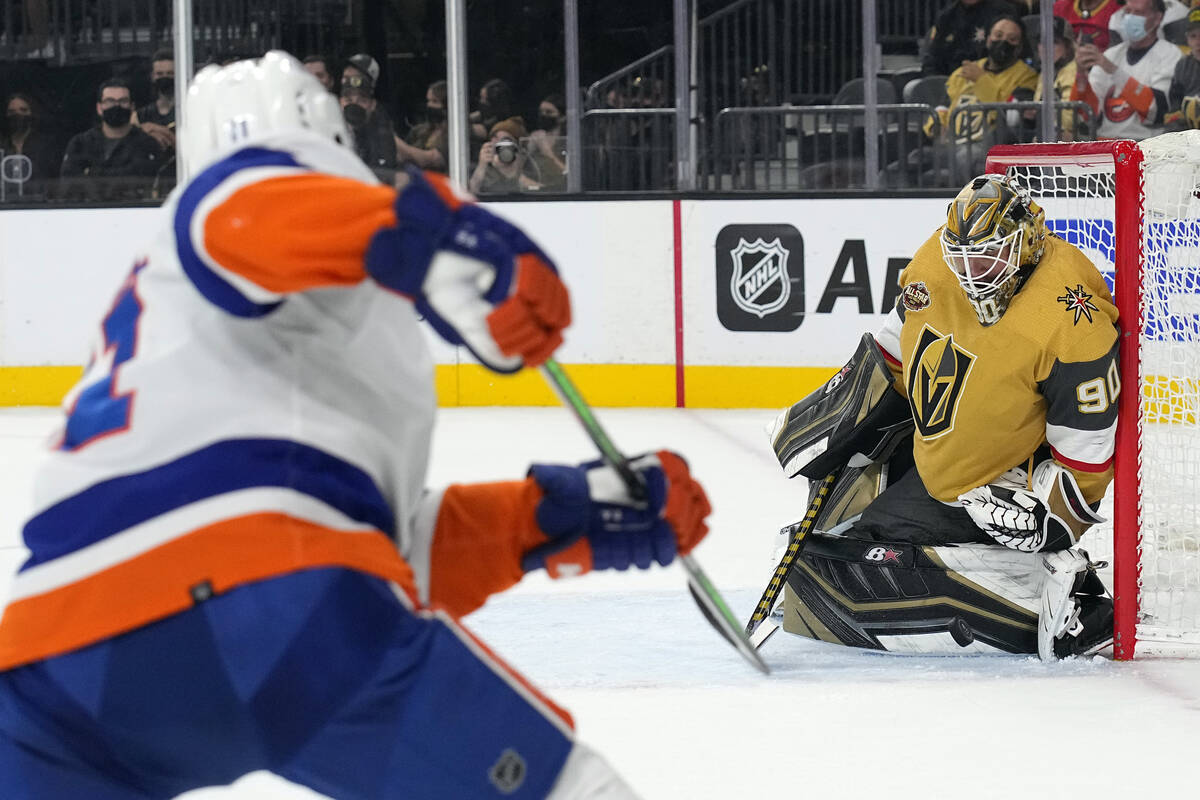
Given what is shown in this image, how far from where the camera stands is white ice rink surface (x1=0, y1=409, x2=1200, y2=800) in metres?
2.46

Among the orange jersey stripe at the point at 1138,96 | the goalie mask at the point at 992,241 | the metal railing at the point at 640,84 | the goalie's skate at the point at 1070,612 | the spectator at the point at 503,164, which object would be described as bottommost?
the goalie's skate at the point at 1070,612

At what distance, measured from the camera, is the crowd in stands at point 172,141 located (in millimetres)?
6770

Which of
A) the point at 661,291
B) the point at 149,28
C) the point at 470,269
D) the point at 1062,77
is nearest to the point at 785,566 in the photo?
the point at 470,269

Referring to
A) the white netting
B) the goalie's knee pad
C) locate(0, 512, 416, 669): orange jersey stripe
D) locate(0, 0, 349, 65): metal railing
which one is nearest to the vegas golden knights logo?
the goalie's knee pad

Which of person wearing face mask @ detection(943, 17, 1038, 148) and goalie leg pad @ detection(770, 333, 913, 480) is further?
person wearing face mask @ detection(943, 17, 1038, 148)

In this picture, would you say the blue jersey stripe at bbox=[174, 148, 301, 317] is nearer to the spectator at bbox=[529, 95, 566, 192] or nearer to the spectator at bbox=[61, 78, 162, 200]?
the spectator at bbox=[529, 95, 566, 192]

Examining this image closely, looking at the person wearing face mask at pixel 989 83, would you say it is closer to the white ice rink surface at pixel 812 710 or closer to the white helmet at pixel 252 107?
the white ice rink surface at pixel 812 710

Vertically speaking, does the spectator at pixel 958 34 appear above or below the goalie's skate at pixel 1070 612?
above

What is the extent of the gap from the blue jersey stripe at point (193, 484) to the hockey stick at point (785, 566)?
1921mm

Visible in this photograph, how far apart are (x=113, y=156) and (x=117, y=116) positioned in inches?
7.9

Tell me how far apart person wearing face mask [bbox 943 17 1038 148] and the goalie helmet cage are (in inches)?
120

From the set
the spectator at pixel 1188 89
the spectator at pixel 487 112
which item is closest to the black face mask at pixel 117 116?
the spectator at pixel 487 112

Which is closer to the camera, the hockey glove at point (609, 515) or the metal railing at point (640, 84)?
the hockey glove at point (609, 515)

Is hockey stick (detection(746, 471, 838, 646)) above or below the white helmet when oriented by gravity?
below
